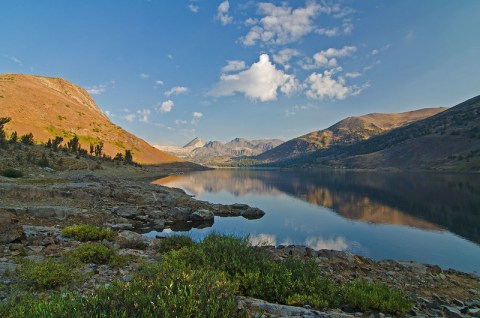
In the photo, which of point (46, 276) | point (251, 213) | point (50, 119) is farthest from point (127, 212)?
point (50, 119)

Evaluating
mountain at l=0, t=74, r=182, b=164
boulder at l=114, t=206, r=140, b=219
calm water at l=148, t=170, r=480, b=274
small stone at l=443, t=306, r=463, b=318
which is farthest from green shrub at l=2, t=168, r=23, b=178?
mountain at l=0, t=74, r=182, b=164

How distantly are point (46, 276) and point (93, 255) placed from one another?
9.13 feet

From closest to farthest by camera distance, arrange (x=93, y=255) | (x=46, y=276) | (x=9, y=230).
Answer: (x=46, y=276), (x=93, y=255), (x=9, y=230)

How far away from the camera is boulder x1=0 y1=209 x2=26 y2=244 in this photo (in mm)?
12695

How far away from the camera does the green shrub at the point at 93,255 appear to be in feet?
36.1

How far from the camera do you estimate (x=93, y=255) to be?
11.2 meters

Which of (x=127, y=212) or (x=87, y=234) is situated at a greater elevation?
(x=87, y=234)

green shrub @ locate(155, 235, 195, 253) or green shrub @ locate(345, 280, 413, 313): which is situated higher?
green shrub @ locate(155, 235, 195, 253)

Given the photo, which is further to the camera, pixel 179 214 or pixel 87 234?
pixel 179 214

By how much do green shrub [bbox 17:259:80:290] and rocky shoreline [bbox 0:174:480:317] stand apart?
1.18 ft

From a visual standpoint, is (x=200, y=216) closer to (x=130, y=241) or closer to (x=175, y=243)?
(x=130, y=241)

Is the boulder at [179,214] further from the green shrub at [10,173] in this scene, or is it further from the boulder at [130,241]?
the green shrub at [10,173]

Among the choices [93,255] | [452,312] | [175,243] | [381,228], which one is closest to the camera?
[452,312]

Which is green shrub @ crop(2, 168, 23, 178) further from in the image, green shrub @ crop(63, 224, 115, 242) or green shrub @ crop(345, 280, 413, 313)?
green shrub @ crop(345, 280, 413, 313)
